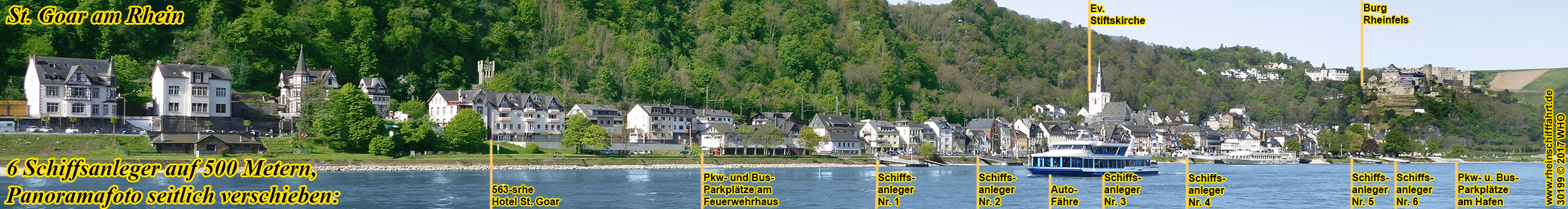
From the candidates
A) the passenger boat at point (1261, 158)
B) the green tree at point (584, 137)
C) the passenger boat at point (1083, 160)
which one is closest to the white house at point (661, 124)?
the green tree at point (584, 137)

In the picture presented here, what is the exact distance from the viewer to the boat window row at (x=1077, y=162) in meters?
80.8

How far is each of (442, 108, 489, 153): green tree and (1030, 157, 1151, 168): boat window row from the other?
35.3 metres

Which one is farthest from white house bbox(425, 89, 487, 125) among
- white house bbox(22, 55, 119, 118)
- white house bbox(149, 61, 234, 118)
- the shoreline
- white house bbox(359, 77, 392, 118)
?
white house bbox(22, 55, 119, 118)

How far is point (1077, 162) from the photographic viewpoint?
80.9m

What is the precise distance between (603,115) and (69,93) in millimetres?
39864

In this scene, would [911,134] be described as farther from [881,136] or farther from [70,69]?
[70,69]

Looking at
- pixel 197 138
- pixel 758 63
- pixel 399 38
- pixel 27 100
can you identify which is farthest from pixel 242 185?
pixel 758 63

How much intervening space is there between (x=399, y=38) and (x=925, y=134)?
48.5 m

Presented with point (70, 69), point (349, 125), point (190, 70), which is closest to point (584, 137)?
point (349, 125)

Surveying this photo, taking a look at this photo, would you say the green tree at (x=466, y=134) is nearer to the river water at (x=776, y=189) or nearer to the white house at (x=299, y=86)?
the river water at (x=776, y=189)

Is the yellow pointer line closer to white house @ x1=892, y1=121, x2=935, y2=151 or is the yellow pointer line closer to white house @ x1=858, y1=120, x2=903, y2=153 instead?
white house @ x1=858, y1=120, x2=903, y2=153

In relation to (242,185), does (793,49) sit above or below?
above

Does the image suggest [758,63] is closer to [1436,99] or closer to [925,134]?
[925,134]

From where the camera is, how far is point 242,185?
58250 mm
